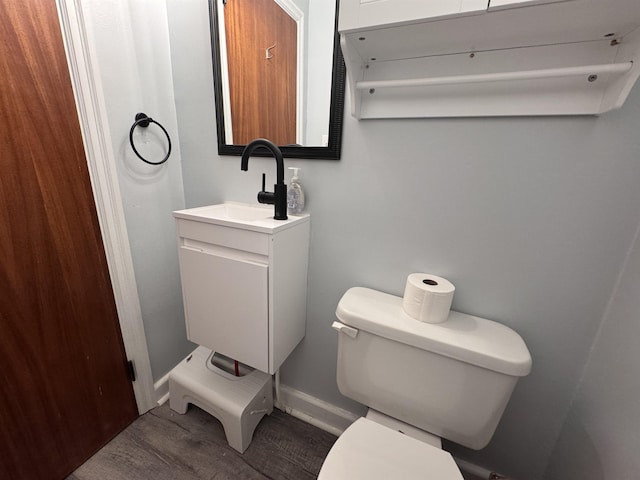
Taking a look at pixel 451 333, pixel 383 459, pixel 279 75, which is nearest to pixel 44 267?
pixel 279 75

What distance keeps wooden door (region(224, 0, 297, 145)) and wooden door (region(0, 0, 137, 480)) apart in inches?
21.0

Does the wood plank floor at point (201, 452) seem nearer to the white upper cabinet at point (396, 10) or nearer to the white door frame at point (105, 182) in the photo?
the white door frame at point (105, 182)

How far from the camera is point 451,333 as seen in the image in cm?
76

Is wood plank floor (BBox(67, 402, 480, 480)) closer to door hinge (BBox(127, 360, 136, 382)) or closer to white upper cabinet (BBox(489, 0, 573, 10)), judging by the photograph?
door hinge (BBox(127, 360, 136, 382))

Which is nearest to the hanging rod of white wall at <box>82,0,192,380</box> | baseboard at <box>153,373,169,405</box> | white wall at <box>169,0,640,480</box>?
white wall at <box>169,0,640,480</box>

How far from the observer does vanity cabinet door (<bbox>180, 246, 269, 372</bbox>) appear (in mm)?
888

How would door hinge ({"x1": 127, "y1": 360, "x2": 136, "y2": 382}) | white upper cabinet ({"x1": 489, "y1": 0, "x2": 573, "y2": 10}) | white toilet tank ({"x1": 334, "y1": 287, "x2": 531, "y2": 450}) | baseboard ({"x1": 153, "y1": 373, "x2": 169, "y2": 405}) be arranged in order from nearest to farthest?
white upper cabinet ({"x1": 489, "y1": 0, "x2": 573, "y2": 10}) → white toilet tank ({"x1": 334, "y1": 287, "x2": 531, "y2": 450}) → door hinge ({"x1": 127, "y1": 360, "x2": 136, "y2": 382}) → baseboard ({"x1": 153, "y1": 373, "x2": 169, "y2": 405})

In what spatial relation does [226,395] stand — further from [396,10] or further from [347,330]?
[396,10]

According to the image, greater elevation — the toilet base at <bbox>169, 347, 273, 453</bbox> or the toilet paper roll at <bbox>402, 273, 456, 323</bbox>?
the toilet paper roll at <bbox>402, 273, 456, 323</bbox>

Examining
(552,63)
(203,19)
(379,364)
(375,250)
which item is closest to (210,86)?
(203,19)

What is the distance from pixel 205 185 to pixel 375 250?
84 centimetres

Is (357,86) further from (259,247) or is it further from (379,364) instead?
(379,364)

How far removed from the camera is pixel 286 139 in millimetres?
1006

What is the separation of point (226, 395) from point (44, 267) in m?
0.82
